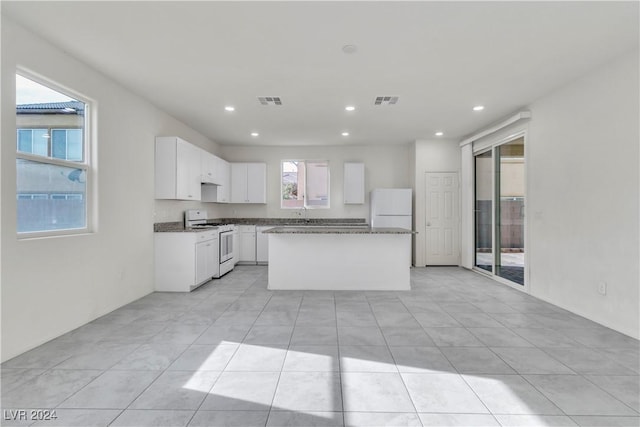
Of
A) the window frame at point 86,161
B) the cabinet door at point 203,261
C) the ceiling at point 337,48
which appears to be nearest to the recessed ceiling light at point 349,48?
the ceiling at point 337,48

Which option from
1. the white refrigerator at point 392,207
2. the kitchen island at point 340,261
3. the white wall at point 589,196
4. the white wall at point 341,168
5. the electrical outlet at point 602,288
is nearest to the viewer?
the white wall at point 589,196

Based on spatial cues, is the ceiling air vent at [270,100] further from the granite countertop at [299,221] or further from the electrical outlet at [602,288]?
the electrical outlet at [602,288]

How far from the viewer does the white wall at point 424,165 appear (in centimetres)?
659

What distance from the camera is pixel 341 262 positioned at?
184 inches

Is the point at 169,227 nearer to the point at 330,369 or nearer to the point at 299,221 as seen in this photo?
the point at 299,221

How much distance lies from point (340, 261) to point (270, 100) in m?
2.61

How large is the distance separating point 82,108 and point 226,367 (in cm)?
317

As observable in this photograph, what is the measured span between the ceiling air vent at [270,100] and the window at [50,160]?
79.6 inches

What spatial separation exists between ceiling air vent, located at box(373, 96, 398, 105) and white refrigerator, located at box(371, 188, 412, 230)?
2420 mm

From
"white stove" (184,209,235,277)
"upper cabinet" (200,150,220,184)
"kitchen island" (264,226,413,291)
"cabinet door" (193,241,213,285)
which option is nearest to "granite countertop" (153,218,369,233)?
"white stove" (184,209,235,277)

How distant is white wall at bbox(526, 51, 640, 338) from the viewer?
2.92 meters

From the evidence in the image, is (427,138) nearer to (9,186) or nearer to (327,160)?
(327,160)

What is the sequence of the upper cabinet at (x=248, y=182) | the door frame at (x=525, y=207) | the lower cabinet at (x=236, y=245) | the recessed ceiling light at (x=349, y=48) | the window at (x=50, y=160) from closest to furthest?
the window at (x=50, y=160) < the recessed ceiling light at (x=349, y=48) < the door frame at (x=525, y=207) < the lower cabinet at (x=236, y=245) < the upper cabinet at (x=248, y=182)

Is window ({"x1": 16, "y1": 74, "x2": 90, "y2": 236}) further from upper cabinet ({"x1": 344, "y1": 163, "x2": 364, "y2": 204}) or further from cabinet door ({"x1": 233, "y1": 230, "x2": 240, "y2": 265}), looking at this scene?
upper cabinet ({"x1": 344, "y1": 163, "x2": 364, "y2": 204})
